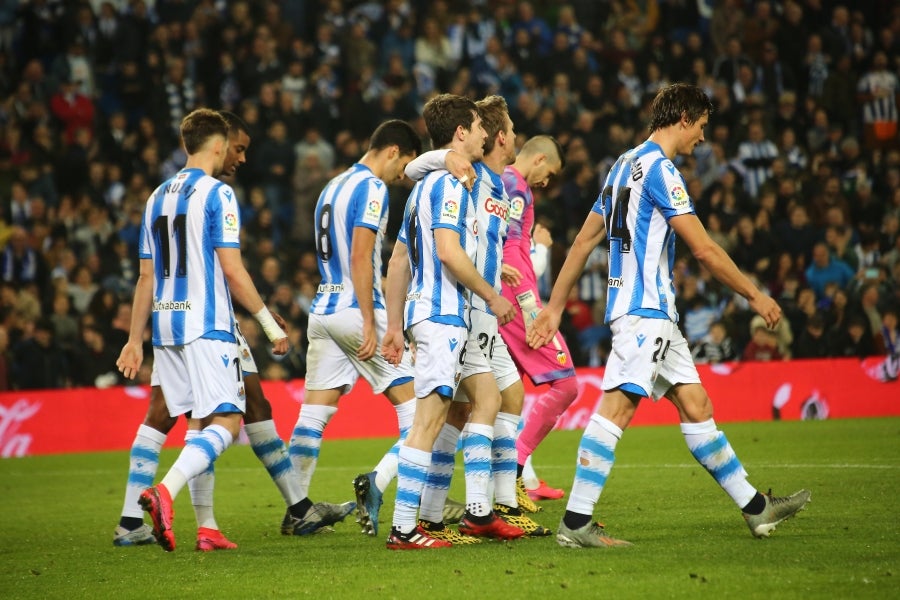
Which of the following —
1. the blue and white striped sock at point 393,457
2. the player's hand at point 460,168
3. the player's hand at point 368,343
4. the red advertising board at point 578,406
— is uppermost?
the player's hand at point 460,168

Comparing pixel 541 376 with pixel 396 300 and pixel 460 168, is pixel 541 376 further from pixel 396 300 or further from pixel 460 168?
pixel 460 168

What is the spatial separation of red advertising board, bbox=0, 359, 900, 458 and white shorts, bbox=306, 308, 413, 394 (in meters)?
7.09

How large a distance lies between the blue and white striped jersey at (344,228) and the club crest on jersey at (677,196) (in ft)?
7.10

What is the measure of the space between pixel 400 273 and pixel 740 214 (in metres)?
12.1

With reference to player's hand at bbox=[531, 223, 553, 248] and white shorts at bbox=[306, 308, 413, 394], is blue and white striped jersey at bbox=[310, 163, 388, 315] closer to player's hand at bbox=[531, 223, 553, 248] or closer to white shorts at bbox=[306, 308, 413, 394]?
white shorts at bbox=[306, 308, 413, 394]

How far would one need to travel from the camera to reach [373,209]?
26.0 feet

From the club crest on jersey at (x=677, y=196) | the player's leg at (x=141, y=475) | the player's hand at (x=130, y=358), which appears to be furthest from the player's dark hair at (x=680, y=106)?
the player's leg at (x=141, y=475)

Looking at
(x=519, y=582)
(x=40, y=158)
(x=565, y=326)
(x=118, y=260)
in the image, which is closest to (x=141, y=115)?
(x=40, y=158)

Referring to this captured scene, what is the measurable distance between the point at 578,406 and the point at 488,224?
9.05m

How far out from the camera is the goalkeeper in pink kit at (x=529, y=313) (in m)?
8.59

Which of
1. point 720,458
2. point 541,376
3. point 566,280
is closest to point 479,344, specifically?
point 566,280

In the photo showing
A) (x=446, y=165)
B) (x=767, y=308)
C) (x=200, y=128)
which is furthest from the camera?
(x=200, y=128)

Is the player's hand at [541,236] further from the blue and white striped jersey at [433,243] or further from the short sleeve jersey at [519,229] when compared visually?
the blue and white striped jersey at [433,243]

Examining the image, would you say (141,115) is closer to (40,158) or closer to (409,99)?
(40,158)
